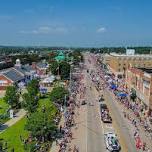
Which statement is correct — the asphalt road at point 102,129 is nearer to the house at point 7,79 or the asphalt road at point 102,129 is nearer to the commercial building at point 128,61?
the house at point 7,79

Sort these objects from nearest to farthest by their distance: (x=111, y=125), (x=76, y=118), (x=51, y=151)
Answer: (x=51, y=151) < (x=111, y=125) < (x=76, y=118)

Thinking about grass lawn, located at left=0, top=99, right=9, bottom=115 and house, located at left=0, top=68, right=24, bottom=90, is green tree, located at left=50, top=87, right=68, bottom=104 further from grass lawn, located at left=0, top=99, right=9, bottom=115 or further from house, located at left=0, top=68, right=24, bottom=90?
house, located at left=0, top=68, right=24, bottom=90

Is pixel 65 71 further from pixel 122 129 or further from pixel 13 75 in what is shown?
pixel 122 129

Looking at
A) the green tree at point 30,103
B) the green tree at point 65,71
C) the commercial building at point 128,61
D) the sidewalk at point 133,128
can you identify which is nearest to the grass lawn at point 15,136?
the green tree at point 30,103

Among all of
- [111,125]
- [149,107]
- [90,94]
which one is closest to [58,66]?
[90,94]

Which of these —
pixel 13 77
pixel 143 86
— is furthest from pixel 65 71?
pixel 143 86

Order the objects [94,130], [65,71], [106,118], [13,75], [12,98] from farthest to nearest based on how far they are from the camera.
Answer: [65,71] → [13,75] → [12,98] → [106,118] → [94,130]

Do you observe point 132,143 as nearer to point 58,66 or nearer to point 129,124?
point 129,124

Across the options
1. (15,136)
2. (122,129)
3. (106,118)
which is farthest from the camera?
(106,118)

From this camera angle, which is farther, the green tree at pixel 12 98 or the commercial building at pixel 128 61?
the commercial building at pixel 128 61
